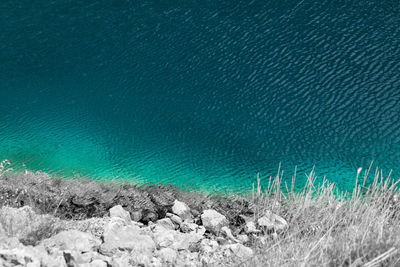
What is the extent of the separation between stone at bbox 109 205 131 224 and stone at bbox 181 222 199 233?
613 mm

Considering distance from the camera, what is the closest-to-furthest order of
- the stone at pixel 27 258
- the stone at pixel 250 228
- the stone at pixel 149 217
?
the stone at pixel 27 258
the stone at pixel 250 228
the stone at pixel 149 217

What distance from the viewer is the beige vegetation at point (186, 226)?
2725 millimetres

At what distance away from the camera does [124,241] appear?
3.40 m

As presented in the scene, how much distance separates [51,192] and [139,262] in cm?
259

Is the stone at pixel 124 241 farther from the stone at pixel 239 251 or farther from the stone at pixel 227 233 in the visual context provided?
the stone at pixel 227 233

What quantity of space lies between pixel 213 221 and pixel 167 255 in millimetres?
1258

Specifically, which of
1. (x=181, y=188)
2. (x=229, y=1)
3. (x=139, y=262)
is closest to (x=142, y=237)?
(x=139, y=262)

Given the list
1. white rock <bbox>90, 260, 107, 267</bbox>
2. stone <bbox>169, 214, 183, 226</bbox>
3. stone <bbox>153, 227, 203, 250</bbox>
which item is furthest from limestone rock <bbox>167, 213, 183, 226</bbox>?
white rock <bbox>90, 260, 107, 267</bbox>

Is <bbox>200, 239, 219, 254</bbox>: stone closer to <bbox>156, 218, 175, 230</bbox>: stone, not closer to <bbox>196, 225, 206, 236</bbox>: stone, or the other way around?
<bbox>196, 225, 206, 236</bbox>: stone

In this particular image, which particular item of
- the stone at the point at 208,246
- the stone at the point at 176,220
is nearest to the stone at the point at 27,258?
the stone at the point at 208,246

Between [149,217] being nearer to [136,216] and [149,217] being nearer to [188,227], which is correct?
[136,216]

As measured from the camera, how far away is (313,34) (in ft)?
29.8

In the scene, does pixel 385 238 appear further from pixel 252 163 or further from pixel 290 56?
pixel 290 56

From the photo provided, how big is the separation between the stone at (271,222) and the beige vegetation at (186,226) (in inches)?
0.5
